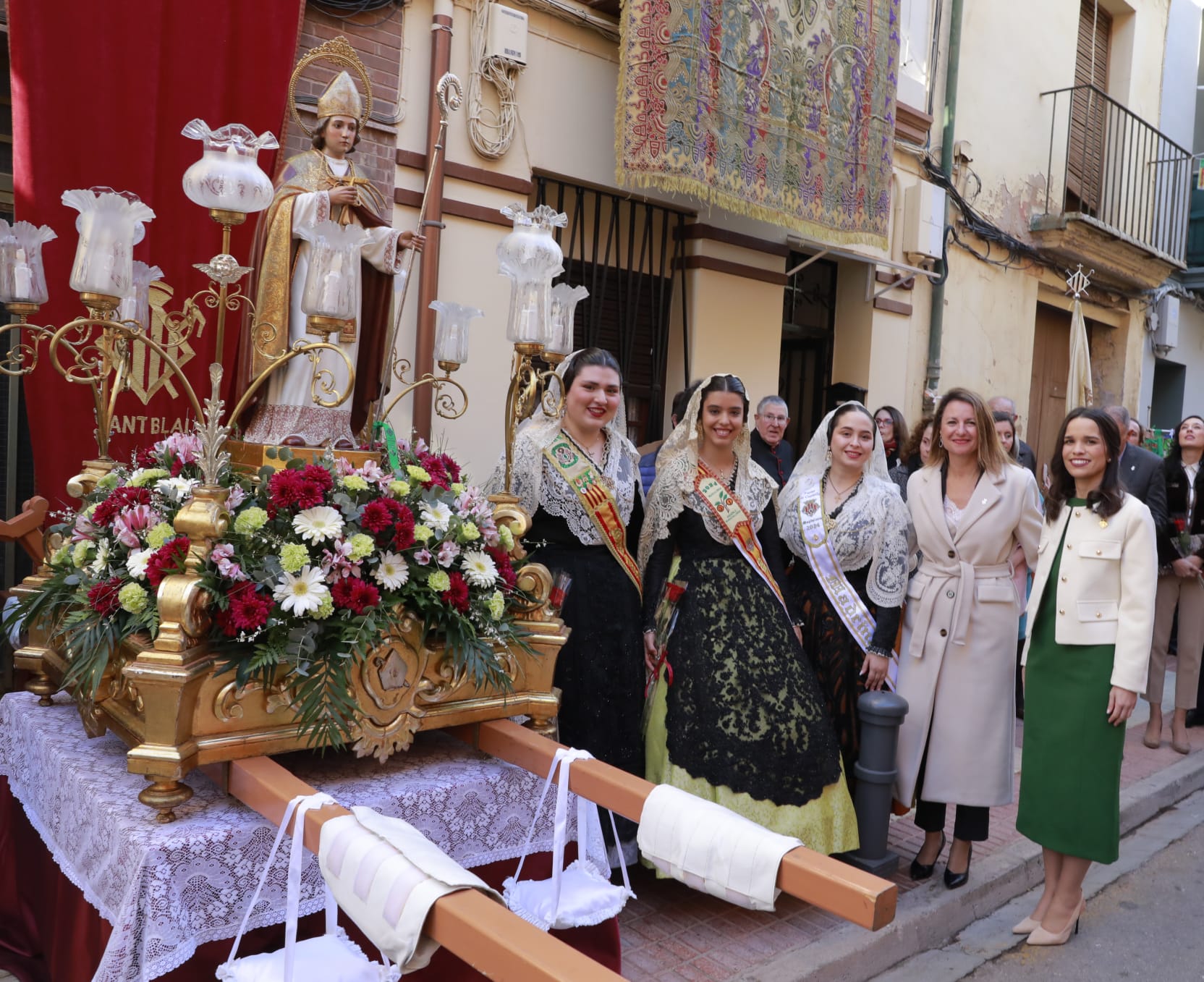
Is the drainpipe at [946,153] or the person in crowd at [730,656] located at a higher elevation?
the drainpipe at [946,153]

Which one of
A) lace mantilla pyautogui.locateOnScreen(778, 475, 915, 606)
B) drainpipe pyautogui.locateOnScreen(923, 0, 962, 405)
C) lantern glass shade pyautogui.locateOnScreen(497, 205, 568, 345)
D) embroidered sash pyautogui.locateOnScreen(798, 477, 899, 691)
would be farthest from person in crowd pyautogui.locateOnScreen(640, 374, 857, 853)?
drainpipe pyautogui.locateOnScreen(923, 0, 962, 405)

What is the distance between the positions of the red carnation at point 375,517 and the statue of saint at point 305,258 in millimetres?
591

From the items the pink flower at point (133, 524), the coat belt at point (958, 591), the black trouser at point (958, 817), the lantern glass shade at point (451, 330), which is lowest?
the black trouser at point (958, 817)

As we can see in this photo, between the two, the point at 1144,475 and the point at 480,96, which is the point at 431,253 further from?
the point at 1144,475

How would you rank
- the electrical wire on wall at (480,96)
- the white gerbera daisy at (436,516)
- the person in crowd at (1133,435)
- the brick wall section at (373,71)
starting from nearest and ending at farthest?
the white gerbera daisy at (436,516)
the brick wall section at (373,71)
the electrical wire on wall at (480,96)
the person in crowd at (1133,435)

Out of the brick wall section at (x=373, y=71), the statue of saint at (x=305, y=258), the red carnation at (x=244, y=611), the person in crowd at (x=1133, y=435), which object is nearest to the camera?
the red carnation at (x=244, y=611)

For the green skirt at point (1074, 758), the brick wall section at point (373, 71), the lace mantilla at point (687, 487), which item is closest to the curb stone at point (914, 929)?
the green skirt at point (1074, 758)

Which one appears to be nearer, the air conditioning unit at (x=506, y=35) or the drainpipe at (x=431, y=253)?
the drainpipe at (x=431, y=253)

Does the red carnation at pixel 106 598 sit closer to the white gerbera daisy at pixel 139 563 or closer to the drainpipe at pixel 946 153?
the white gerbera daisy at pixel 139 563

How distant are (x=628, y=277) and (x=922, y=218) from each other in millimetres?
3171

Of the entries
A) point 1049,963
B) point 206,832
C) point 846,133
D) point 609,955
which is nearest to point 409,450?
point 206,832

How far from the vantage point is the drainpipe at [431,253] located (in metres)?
5.38

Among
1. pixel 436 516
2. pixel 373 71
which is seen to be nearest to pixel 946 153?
pixel 373 71

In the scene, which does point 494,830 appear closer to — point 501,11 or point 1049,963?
point 1049,963
